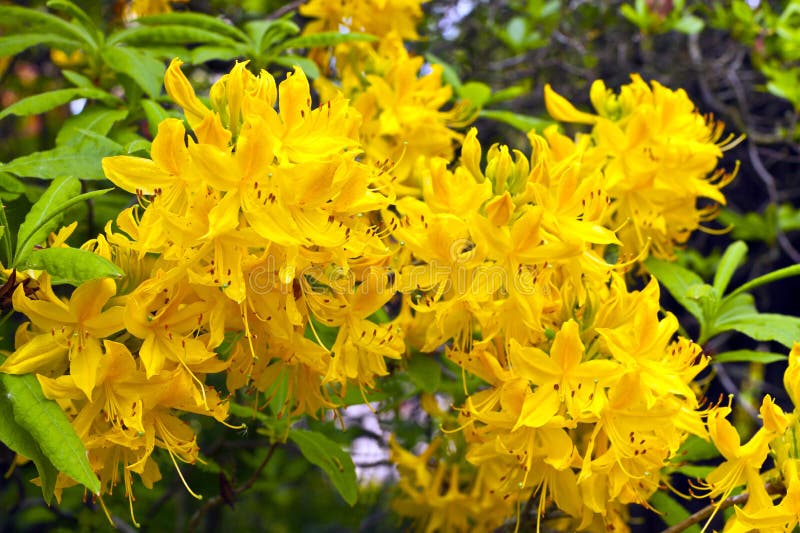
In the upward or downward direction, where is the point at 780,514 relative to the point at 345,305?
downward

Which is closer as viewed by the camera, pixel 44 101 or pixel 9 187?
pixel 9 187

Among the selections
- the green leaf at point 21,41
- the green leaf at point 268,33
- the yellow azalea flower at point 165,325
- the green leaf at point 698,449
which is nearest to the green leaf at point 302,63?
the green leaf at point 268,33

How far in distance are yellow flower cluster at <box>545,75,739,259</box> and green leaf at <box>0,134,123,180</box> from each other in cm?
100

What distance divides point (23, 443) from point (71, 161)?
1.80ft

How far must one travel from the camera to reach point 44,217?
138 centimetres

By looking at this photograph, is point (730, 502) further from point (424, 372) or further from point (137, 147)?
point (137, 147)

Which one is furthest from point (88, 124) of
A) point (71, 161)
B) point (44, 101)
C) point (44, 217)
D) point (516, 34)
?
point (516, 34)

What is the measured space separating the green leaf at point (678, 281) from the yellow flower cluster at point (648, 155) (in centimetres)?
5

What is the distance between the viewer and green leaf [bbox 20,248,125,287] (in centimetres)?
123

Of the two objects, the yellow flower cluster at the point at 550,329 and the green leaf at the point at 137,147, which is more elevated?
the green leaf at the point at 137,147

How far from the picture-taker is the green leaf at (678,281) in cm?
188

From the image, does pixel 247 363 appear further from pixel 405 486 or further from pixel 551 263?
pixel 405 486

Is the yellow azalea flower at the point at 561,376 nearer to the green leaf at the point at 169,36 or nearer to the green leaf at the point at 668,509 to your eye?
the green leaf at the point at 668,509

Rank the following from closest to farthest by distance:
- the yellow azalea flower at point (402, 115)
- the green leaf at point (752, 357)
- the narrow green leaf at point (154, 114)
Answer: the narrow green leaf at point (154, 114)
the green leaf at point (752, 357)
the yellow azalea flower at point (402, 115)
